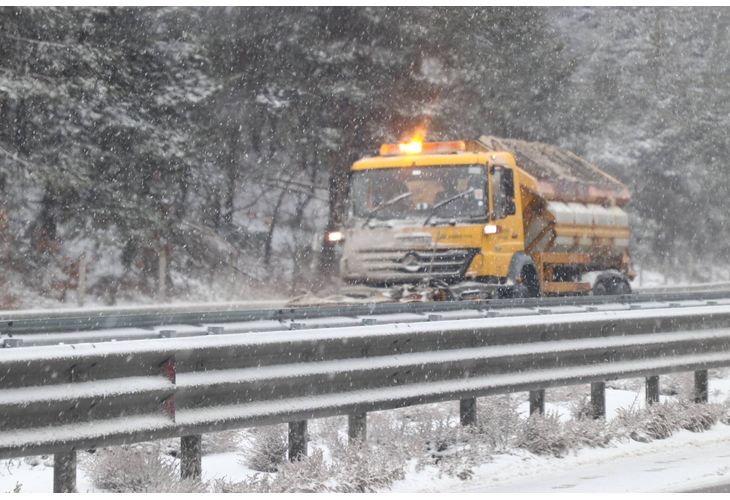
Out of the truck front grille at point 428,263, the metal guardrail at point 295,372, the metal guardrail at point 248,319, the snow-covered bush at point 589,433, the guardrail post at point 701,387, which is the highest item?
the truck front grille at point 428,263

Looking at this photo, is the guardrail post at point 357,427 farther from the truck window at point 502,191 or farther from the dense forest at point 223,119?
the dense forest at point 223,119

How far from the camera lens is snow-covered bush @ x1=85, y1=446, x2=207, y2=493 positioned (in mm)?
6539

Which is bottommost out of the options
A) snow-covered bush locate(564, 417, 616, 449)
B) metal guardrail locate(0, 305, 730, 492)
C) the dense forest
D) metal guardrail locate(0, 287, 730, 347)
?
snow-covered bush locate(564, 417, 616, 449)

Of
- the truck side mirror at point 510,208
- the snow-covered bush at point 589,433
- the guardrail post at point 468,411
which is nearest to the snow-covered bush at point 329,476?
the guardrail post at point 468,411

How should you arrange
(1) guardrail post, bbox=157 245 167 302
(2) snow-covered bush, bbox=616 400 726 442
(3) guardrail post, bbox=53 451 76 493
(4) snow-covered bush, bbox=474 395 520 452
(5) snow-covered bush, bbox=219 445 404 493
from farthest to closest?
(1) guardrail post, bbox=157 245 167 302, (2) snow-covered bush, bbox=616 400 726 442, (4) snow-covered bush, bbox=474 395 520 452, (5) snow-covered bush, bbox=219 445 404 493, (3) guardrail post, bbox=53 451 76 493

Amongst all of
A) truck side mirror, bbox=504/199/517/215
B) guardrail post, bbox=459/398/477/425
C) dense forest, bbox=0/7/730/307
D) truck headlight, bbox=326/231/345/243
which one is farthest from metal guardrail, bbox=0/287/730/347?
dense forest, bbox=0/7/730/307

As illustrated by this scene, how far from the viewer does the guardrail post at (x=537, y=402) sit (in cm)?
902

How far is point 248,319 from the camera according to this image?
397 inches

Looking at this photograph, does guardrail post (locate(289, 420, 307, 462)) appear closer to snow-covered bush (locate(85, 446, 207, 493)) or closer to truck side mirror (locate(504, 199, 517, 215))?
snow-covered bush (locate(85, 446, 207, 493))

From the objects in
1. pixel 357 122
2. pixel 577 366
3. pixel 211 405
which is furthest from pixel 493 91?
pixel 211 405

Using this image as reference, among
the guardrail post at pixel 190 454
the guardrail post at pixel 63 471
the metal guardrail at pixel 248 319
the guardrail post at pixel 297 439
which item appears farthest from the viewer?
the metal guardrail at pixel 248 319

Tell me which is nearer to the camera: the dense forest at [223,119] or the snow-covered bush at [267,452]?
the snow-covered bush at [267,452]

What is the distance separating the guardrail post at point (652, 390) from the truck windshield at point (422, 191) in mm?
7011

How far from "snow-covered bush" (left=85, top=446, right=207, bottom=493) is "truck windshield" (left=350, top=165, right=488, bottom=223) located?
1012 centimetres
